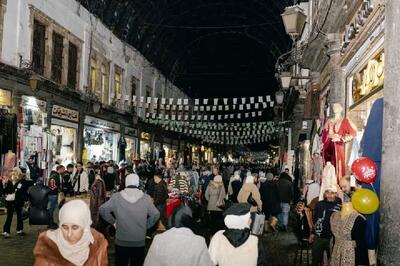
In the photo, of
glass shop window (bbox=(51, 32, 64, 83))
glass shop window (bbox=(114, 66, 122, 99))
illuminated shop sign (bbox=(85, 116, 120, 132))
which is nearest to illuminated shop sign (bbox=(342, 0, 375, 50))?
glass shop window (bbox=(51, 32, 64, 83))

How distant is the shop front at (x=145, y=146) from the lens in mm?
36344

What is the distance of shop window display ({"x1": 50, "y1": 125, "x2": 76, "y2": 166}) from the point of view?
2127 cm

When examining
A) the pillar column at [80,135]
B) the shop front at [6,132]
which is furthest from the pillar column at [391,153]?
the pillar column at [80,135]

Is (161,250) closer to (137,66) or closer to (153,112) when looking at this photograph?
(137,66)

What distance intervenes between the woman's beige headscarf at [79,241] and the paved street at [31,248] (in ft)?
19.0

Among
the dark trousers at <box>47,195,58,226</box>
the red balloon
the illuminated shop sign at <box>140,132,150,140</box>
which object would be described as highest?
the illuminated shop sign at <box>140,132,150,140</box>

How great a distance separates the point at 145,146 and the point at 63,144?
598 inches

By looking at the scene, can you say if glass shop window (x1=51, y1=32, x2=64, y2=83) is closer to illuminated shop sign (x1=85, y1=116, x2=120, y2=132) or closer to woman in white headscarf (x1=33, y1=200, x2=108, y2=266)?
illuminated shop sign (x1=85, y1=116, x2=120, y2=132)

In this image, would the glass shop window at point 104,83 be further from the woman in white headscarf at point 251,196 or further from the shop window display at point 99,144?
the woman in white headscarf at point 251,196

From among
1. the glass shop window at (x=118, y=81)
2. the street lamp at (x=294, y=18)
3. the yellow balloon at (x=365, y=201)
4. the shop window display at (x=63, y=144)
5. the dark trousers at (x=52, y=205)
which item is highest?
the glass shop window at (x=118, y=81)

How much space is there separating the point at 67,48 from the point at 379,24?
688 inches

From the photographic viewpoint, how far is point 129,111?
3219cm

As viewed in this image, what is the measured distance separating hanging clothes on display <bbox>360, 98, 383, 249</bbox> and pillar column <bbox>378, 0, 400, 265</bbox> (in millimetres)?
548

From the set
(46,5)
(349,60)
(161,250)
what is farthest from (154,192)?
(46,5)
